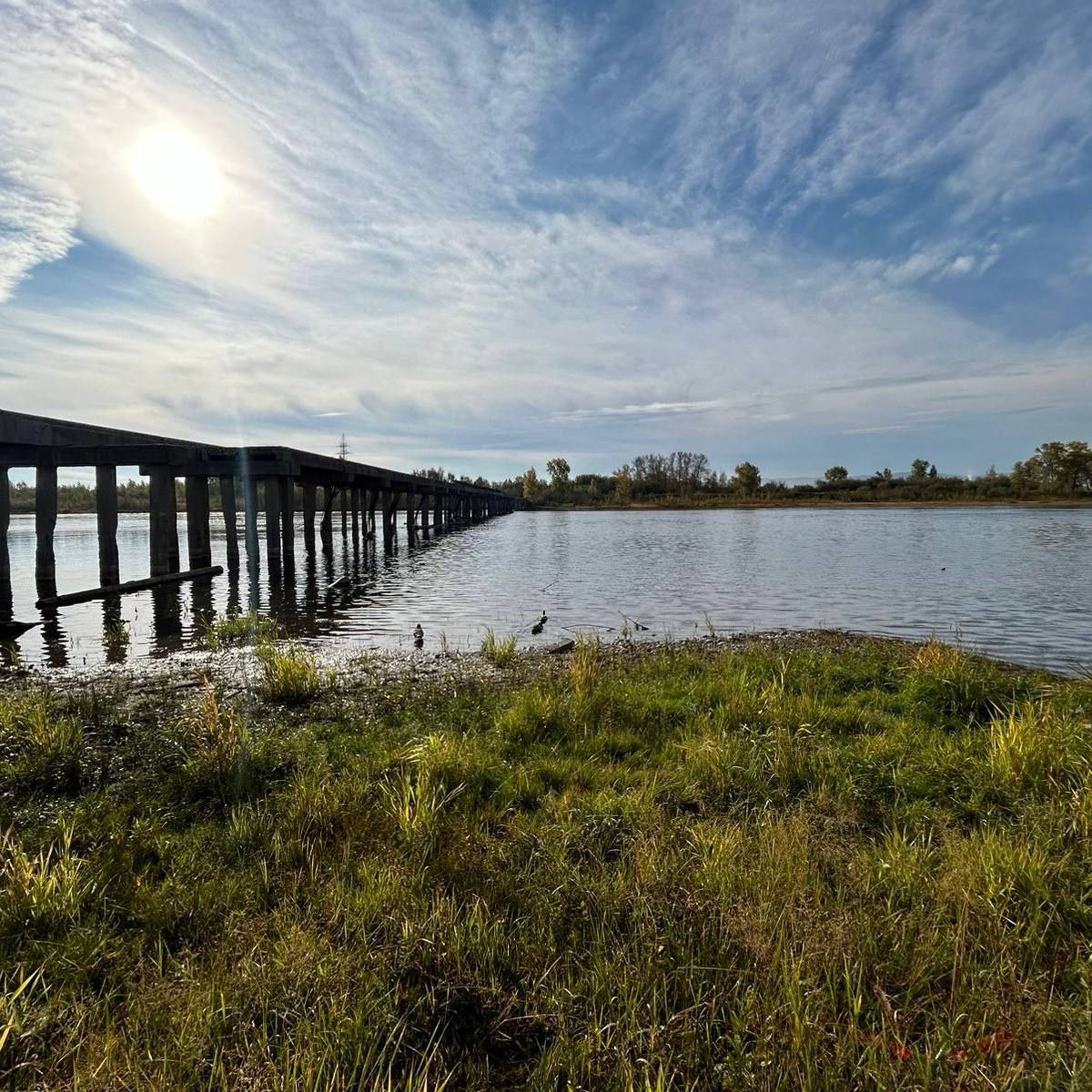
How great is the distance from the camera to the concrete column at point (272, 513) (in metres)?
25.7

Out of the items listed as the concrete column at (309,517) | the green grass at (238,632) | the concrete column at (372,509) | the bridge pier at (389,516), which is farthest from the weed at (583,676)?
the bridge pier at (389,516)

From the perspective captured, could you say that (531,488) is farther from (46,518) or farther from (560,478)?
(46,518)

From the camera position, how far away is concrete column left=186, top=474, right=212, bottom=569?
898 inches

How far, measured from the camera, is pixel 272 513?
2659cm

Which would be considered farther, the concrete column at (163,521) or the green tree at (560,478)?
the green tree at (560,478)

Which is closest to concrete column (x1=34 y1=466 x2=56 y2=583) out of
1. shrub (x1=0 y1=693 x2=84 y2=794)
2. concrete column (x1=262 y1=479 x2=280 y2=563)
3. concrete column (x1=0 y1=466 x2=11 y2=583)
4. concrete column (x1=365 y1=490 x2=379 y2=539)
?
concrete column (x1=0 y1=466 x2=11 y2=583)

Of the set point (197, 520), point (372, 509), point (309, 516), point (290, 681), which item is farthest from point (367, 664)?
point (372, 509)

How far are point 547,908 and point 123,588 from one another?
19694mm

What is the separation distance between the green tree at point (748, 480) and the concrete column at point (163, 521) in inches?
4792

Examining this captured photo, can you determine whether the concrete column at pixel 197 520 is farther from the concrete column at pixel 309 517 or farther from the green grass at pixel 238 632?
the green grass at pixel 238 632

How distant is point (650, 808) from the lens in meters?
4.70

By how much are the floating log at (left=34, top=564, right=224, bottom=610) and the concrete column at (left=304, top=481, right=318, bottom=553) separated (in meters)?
7.65

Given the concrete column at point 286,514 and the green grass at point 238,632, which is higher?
the concrete column at point 286,514

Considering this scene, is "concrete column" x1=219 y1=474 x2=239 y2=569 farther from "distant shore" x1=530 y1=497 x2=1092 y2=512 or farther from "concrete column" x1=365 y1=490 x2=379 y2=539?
"distant shore" x1=530 y1=497 x2=1092 y2=512
